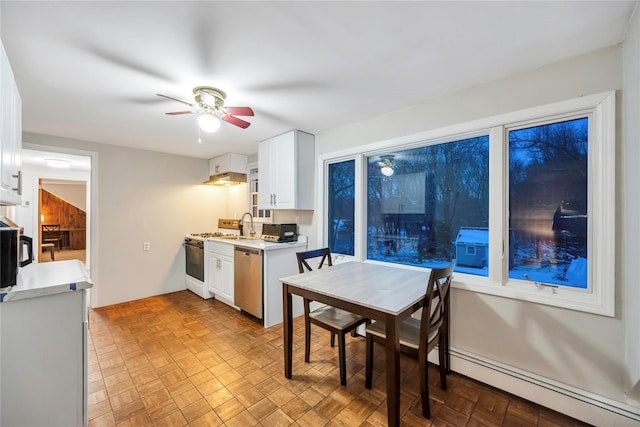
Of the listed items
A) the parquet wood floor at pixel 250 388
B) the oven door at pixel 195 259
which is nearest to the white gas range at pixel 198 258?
the oven door at pixel 195 259

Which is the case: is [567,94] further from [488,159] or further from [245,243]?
[245,243]

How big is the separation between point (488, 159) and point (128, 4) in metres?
2.46

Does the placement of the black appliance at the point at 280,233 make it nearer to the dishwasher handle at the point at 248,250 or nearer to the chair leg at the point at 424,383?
the dishwasher handle at the point at 248,250

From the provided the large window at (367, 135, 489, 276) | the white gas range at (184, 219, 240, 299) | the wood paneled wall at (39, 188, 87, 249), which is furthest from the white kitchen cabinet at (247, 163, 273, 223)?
the wood paneled wall at (39, 188, 87, 249)

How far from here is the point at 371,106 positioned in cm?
239

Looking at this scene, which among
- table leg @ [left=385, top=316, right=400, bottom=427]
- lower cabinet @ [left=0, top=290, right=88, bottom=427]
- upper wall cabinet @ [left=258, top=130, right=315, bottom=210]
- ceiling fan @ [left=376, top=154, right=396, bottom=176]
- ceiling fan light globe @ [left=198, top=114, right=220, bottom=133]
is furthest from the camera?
upper wall cabinet @ [left=258, top=130, right=315, bottom=210]

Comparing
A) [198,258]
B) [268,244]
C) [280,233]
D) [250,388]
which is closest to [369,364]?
[250,388]

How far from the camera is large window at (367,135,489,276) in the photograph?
210 centimetres

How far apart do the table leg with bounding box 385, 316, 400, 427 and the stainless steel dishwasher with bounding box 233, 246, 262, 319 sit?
6.02 ft

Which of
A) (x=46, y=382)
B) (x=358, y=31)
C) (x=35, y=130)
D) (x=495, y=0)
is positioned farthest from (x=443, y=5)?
(x=35, y=130)

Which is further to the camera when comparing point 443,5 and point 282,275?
point 282,275

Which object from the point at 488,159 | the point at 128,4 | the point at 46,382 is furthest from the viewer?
the point at 488,159

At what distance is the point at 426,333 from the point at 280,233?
6.79 feet

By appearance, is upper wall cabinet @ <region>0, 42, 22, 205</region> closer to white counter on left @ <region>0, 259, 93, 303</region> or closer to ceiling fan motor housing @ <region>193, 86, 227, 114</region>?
white counter on left @ <region>0, 259, 93, 303</region>
